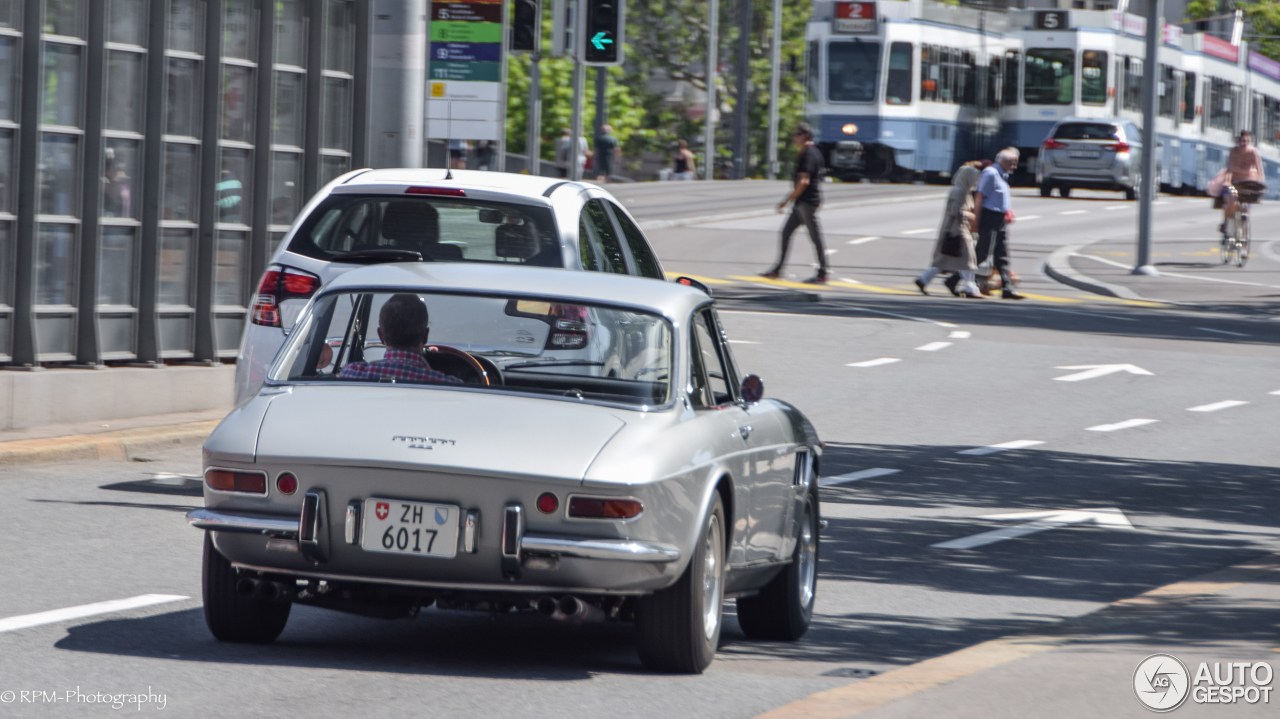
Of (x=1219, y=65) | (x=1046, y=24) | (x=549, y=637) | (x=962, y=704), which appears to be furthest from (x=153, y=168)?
(x=1219, y=65)

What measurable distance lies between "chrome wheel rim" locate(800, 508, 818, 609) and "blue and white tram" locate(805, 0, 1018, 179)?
40430mm

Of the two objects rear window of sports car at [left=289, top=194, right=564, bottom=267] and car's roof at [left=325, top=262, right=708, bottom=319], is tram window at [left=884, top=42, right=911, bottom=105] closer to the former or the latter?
rear window of sports car at [left=289, top=194, right=564, bottom=267]

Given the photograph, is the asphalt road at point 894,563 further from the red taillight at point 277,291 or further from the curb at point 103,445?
the red taillight at point 277,291

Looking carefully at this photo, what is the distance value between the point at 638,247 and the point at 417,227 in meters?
1.29

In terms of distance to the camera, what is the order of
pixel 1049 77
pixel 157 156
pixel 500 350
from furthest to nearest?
1. pixel 1049 77
2. pixel 157 156
3. pixel 500 350

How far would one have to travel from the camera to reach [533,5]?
16.5 m

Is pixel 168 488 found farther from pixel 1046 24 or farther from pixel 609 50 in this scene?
pixel 1046 24

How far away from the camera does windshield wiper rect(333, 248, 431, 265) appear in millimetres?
8945

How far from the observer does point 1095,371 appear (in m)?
18.2

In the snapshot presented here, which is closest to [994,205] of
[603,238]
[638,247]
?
[638,247]

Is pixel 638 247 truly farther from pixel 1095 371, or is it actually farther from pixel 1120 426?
pixel 1095 371

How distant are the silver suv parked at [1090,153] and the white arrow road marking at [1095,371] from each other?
2989 cm

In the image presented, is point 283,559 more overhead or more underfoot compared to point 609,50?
more underfoot

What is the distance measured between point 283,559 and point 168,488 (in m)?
4.82
